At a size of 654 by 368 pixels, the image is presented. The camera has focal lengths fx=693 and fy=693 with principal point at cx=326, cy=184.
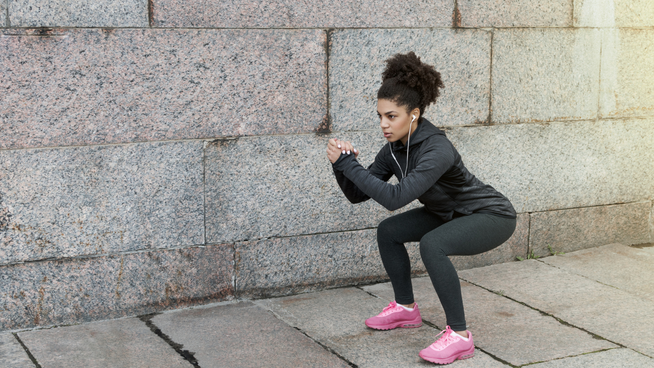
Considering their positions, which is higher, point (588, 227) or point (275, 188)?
point (275, 188)

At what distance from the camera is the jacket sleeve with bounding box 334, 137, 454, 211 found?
3230 millimetres

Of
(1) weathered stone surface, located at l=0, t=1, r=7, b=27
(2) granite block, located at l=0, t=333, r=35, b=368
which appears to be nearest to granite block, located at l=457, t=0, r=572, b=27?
(1) weathered stone surface, located at l=0, t=1, r=7, b=27

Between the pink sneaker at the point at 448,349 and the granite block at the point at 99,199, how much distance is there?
5.24ft

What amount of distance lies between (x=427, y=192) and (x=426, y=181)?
0.26 m

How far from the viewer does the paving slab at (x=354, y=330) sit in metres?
3.43

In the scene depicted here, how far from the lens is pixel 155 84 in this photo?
13.2 feet

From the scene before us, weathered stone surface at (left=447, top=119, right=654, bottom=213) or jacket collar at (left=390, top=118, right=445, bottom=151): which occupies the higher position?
jacket collar at (left=390, top=118, right=445, bottom=151)

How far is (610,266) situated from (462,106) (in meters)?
1.60

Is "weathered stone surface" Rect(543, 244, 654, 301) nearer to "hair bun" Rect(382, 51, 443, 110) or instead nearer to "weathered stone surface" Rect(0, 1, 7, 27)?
"hair bun" Rect(382, 51, 443, 110)

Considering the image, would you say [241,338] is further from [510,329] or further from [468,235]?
[510,329]

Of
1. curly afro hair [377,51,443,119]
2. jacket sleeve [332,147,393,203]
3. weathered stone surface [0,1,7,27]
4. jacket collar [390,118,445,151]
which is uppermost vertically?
weathered stone surface [0,1,7,27]

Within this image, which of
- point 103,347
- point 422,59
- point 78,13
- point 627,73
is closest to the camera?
point 103,347

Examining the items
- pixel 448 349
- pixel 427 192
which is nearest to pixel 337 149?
pixel 427 192

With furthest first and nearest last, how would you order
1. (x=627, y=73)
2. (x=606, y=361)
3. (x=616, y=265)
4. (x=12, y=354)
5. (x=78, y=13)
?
(x=627, y=73) → (x=616, y=265) → (x=78, y=13) → (x=12, y=354) → (x=606, y=361)
